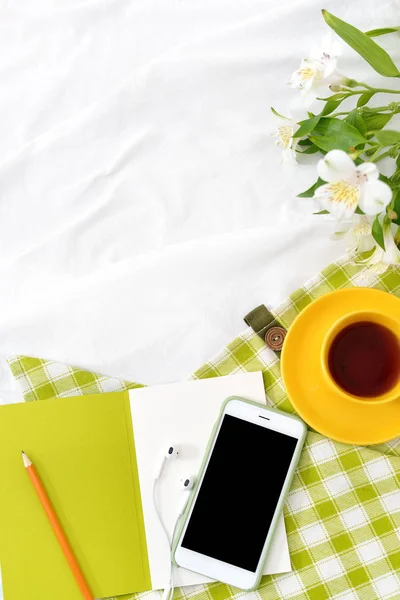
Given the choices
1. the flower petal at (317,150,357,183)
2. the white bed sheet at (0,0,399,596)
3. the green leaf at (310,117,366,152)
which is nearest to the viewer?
the flower petal at (317,150,357,183)

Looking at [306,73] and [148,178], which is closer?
[306,73]

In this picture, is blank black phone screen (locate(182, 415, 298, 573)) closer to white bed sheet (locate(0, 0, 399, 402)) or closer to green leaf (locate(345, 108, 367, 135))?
white bed sheet (locate(0, 0, 399, 402))

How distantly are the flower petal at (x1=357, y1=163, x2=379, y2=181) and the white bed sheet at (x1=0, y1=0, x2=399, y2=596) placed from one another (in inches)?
10.0

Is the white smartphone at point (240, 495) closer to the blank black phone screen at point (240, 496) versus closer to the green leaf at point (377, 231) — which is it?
the blank black phone screen at point (240, 496)

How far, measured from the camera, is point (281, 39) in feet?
2.92

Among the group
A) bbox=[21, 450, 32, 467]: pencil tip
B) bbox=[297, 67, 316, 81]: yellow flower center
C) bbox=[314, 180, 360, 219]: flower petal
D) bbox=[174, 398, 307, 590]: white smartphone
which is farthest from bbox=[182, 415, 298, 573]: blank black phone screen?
bbox=[297, 67, 316, 81]: yellow flower center

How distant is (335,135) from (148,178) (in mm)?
271

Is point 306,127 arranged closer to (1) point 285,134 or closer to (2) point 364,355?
(1) point 285,134

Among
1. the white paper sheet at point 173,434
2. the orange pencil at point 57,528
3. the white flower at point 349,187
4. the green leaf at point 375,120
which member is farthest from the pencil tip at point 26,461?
the green leaf at point 375,120

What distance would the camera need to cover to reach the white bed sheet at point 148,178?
0.86 metres

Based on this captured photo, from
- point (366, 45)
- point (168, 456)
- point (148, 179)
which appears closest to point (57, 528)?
point (168, 456)

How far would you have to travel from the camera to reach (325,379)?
2.54ft

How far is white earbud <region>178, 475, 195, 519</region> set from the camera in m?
0.79

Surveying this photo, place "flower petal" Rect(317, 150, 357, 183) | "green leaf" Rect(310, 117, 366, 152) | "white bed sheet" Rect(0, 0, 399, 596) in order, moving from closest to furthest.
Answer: "flower petal" Rect(317, 150, 357, 183) < "green leaf" Rect(310, 117, 366, 152) < "white bed sheet" Rect(0, 0, 399, 596)
